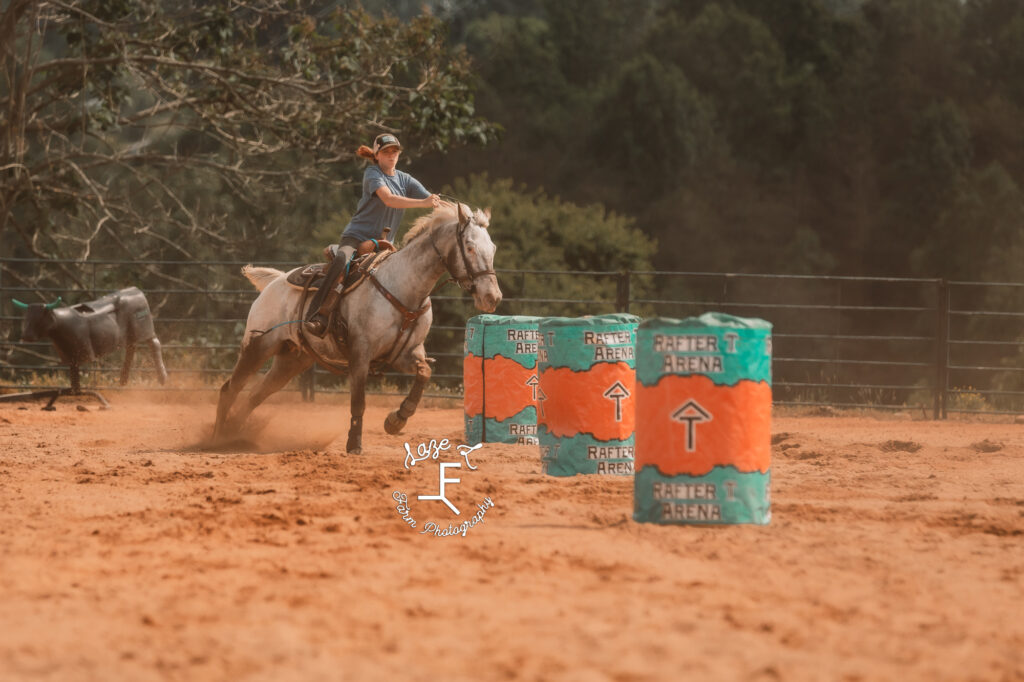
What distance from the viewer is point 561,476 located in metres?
9.00

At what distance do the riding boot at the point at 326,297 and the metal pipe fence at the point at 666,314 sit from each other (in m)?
Result: 5.66

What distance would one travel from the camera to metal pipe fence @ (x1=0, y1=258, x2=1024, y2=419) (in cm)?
1766

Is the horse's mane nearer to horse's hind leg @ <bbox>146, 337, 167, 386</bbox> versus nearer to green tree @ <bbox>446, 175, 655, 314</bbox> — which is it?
horse's hind leg @ <bbox>146, 337, 167, 386</bbox>

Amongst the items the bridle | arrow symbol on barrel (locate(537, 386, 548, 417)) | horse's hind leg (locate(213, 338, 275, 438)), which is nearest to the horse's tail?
horse's hind leg (locate(213, 338, 275, 438))

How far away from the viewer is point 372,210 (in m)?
10.4

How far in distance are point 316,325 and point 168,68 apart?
9234 millimetres

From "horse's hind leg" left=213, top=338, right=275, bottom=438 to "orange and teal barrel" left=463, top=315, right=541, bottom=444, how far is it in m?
1.81

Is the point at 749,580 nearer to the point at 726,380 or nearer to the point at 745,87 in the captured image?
the point at 726,380

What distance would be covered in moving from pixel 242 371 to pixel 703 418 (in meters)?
5.53

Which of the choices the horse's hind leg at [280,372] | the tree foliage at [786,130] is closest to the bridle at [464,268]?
the horse's hind leg at [280,372]

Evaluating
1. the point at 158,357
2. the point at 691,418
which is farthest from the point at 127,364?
the point at 691,418

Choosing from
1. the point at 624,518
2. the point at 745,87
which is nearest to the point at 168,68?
the point at 624,518

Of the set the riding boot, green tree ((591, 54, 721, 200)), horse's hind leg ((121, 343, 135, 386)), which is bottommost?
Answer: horse's hind leg ((121, 343, 135, 386))

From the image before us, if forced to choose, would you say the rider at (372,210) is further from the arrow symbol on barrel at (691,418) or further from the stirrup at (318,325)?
the arrow symbol on barrel at (691,418)
